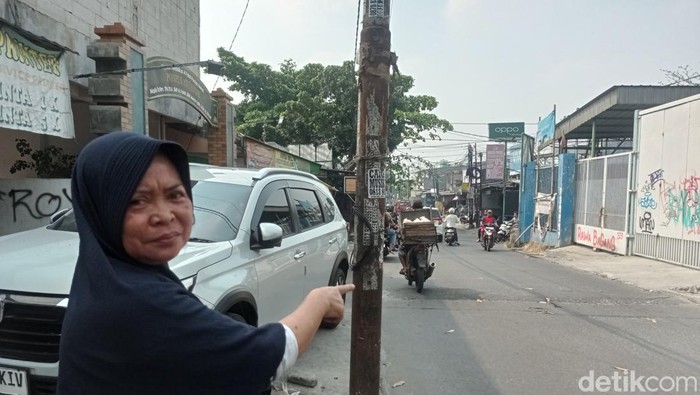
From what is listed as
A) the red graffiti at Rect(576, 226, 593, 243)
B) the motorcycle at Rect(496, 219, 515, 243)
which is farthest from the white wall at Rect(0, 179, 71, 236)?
the motorcycle at Rect(496, 219, 515, 243)

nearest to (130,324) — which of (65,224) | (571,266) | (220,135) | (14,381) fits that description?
(14,381)

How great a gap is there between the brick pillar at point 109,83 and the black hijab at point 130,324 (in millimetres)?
5726

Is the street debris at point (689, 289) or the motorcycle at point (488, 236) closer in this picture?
the street debris at point (689, 289)

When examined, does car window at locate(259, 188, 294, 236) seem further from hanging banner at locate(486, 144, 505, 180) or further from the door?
hanging banner at locate(486, 144, 505, 180)

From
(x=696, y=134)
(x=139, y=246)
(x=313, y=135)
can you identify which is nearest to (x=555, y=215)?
(x=696, y=134)

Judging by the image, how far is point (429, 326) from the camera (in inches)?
242

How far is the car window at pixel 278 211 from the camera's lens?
13.8 feet

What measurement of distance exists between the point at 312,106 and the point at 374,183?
18815mm

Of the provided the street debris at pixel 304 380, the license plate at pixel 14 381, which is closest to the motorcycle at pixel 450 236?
the street debris at pixel 304 380

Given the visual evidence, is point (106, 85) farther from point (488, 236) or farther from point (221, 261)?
point (488, 236)

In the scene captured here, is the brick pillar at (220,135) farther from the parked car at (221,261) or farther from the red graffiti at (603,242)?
the red graffiti at (603,242)

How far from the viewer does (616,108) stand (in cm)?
1489

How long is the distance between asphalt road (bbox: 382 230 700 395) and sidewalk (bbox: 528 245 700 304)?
52 centimetres

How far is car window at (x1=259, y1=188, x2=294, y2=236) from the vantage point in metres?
4.19
